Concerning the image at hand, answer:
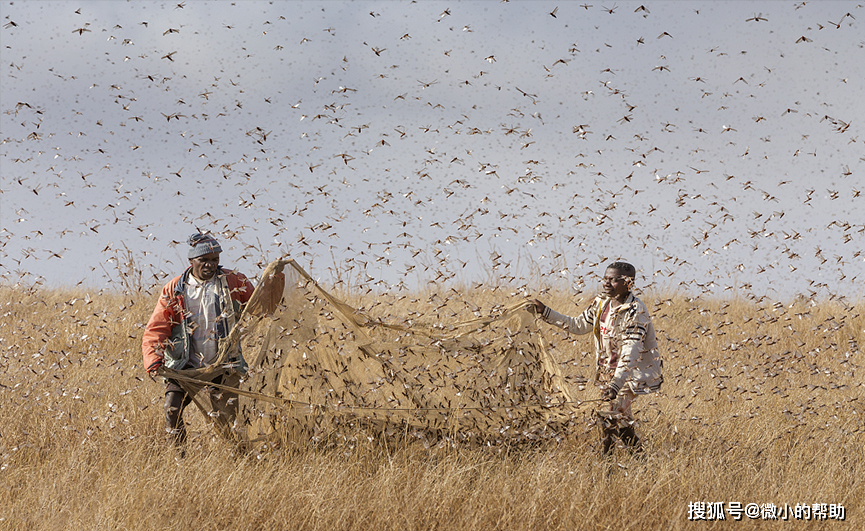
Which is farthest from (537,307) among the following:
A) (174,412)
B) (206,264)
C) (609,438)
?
(174,412)

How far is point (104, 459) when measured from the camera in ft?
16.8

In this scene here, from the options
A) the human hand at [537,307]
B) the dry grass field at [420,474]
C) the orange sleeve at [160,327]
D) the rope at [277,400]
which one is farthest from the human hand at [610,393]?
the orange sleeve at [160,327]

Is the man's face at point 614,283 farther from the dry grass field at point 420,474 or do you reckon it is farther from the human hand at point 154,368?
the human hand at point 154,368

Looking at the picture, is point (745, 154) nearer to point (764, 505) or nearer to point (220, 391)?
point (764, 505)

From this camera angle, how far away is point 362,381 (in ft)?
16.9

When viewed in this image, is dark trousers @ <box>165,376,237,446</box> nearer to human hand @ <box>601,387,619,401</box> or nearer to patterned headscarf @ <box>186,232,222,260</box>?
patterned headscarf @ <box>186,232,222,260</box>

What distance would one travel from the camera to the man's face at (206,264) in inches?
196

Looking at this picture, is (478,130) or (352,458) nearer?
(352,458)

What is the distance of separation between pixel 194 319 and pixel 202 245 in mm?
558

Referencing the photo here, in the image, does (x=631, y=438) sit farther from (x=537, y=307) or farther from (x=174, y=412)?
(x=174, y=412)

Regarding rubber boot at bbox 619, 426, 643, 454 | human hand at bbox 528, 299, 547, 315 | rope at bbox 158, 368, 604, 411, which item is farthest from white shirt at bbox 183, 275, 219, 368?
rubber boot at bbox 619, 426, 643, 454

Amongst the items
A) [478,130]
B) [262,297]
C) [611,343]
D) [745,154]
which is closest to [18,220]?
[262,297]

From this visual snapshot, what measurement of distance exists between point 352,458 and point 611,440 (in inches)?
78.9

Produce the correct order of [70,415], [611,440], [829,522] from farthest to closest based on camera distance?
[70,415] → [611,440] → [829,522]
